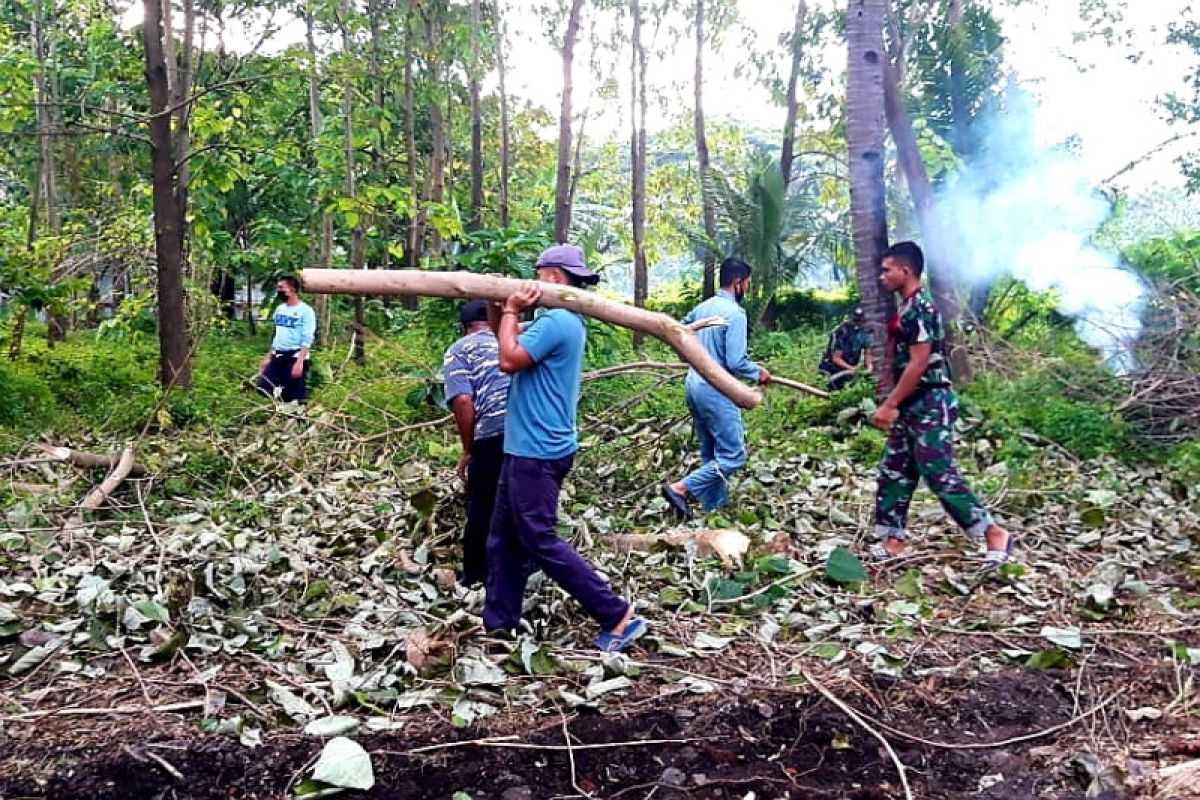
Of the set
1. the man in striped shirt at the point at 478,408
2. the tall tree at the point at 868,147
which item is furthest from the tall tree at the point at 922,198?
the man in striped shirt at the point at 478,408

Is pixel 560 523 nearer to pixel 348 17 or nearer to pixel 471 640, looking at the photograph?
pixel 471 640

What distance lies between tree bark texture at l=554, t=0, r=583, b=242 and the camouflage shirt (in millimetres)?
8819

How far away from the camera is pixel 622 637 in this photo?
4098 millimetres

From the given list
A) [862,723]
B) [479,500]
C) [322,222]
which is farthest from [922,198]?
[322,222]

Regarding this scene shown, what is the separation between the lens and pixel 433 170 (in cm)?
1609

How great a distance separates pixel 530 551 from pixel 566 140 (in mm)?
11468

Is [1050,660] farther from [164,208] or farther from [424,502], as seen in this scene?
[164,208]

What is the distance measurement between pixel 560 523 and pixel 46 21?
1266 cm

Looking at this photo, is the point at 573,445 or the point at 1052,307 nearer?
the point at 573,445

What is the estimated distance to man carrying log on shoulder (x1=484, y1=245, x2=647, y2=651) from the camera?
13.1 ft

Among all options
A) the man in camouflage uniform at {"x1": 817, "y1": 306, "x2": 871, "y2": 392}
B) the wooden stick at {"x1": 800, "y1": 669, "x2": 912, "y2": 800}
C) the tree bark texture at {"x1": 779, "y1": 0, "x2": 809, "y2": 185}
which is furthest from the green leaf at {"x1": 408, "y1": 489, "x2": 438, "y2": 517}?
the tree bark texture at {"x1": 779, "y1": 0, "x2": 809, "y2": 185}

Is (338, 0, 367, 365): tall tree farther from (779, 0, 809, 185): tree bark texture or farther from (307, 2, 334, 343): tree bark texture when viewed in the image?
(779, 0, 809, 185): tree bark texture

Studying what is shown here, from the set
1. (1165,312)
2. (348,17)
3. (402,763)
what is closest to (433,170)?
(348,17)

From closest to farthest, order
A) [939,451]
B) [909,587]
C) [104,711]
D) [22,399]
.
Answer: [104,711]
[909,587]
[939,451]
[22,399]
